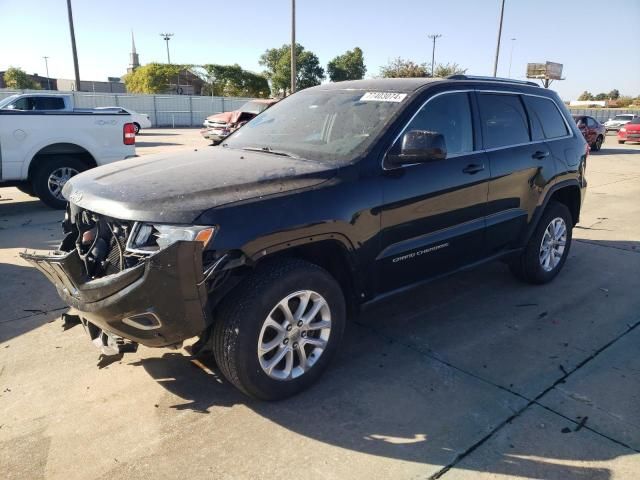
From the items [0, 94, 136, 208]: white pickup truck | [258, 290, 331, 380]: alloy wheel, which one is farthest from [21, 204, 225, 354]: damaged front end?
[0, 94, 136, 208]: white pickup truck

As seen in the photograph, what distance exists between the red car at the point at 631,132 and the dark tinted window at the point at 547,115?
25847 mm

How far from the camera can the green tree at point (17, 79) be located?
217 ft

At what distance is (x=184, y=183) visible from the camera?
2.91m

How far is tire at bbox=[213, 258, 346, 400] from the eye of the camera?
2.73 meters

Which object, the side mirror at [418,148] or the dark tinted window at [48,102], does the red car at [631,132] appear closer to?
the dark tinted window at [48,102]

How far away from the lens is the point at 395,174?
3363mm

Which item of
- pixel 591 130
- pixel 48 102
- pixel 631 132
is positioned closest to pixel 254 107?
pixel 48 102

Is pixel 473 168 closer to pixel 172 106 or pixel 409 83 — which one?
pixel 409 83

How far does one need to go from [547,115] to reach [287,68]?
6667cm

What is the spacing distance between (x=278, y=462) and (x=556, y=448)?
1471mm

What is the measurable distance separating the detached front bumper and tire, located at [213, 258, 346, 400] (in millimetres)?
185

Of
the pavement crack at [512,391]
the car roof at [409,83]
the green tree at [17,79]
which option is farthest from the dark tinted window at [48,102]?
the green tree at [17,79]

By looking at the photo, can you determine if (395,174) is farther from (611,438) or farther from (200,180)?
(611,438)

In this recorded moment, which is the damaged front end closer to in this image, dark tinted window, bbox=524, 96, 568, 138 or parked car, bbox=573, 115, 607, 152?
dark tinted window, bbox=524, 96, 568, 138
